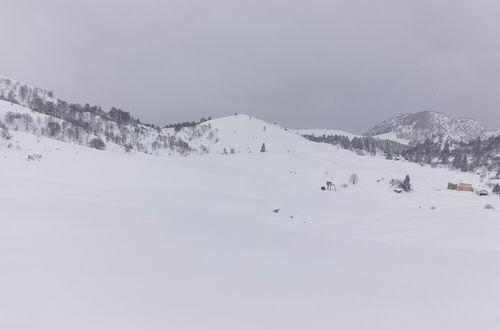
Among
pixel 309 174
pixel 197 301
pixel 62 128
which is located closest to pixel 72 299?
pixel 197 301

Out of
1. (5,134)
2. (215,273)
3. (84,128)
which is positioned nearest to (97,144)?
(84,128)

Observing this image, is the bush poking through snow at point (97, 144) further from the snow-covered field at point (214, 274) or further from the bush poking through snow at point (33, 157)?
the snow-covered field at point (214, 274)

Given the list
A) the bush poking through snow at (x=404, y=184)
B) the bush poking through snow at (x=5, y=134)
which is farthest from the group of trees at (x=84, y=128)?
the bush poking through snow at (x=404, y=184)

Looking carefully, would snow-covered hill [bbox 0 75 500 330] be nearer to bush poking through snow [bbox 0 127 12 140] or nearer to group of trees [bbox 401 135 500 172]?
bush poking through snow [bbox 0 127 12 140]

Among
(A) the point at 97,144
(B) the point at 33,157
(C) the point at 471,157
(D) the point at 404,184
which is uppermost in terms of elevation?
(C) the point at 471,157

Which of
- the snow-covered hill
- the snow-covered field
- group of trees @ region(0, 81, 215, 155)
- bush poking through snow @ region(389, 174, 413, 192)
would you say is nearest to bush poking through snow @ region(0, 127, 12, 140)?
the snow-covered hill

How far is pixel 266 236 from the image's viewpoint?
15.2 m

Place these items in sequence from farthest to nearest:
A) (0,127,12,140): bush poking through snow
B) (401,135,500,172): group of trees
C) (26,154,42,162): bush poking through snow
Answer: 1. (401,135,500,172): group of trees
2. (0,127,12,140): bush poking through snow
3. (26,154,42,162): bush poking through snow

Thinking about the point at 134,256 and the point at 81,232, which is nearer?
the point at 134,256

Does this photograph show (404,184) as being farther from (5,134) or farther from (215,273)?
(5,134)

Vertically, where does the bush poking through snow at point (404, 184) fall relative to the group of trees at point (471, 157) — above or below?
below

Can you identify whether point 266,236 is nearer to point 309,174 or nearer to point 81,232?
point 81,232

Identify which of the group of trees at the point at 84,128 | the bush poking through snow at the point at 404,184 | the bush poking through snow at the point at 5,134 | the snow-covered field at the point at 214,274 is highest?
A: the group of trees at the point at 84,128

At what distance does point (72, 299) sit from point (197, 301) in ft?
8.71
